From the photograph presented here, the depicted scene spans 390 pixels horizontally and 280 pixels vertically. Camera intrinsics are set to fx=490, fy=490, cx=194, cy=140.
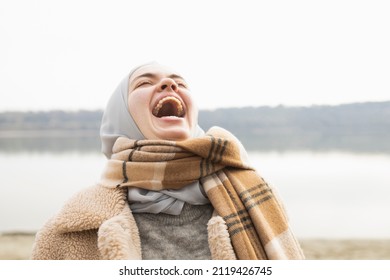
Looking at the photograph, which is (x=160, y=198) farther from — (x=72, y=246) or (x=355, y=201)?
(x=355, y=201)

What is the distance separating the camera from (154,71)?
4.41 ft

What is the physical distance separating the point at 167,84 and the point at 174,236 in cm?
40

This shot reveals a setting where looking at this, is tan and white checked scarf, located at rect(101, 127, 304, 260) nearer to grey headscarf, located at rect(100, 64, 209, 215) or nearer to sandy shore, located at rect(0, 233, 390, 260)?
grey headscarf, located at rect(100, 64, 209, 215)

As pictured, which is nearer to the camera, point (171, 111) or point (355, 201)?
point (171, 111)

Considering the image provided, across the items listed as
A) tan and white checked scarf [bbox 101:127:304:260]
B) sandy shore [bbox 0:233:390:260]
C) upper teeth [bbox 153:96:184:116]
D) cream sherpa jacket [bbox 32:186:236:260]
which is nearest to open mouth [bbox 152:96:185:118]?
upper teeth [bbox 153:96:184:116]

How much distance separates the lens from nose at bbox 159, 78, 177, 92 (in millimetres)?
1304

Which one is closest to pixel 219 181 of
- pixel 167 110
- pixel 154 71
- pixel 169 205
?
pixel 169 205

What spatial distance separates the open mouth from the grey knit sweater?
0.26 m

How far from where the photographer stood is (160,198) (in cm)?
120

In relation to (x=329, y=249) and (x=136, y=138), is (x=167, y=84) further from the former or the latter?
(x=329, y=249)

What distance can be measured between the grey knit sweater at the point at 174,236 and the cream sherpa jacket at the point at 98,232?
0.11ft
